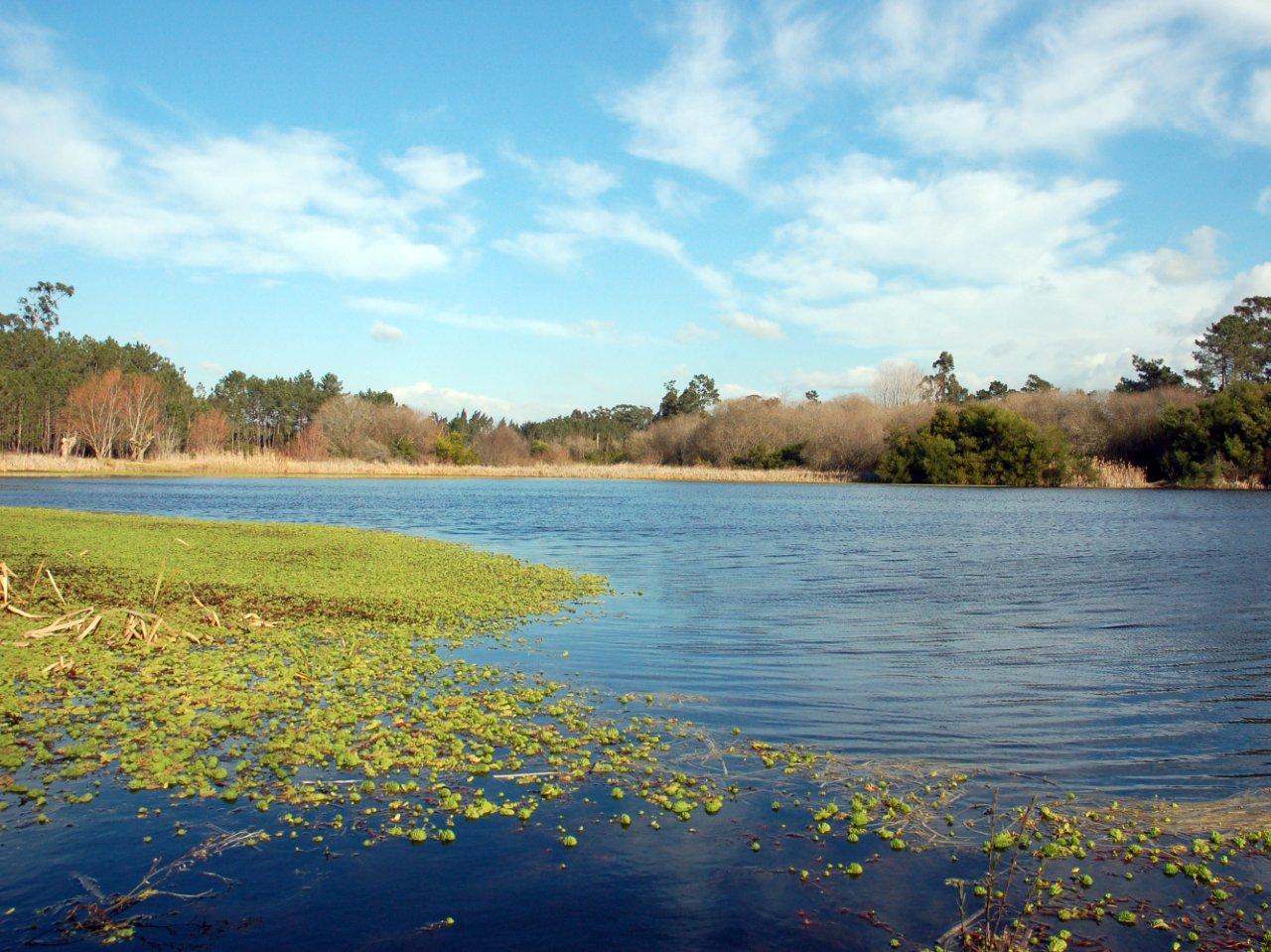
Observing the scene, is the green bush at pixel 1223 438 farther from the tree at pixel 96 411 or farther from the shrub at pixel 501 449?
the tree at pixel 96 411

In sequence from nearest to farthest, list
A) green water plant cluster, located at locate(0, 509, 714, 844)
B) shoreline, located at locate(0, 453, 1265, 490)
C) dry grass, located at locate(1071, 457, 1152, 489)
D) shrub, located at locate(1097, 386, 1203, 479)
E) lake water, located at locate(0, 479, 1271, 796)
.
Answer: green water plant cluster, located at locate(0, 509, 714, 844), lake water, located at locate(0, 479, 1271, 796), shoreline, located at locate(0, 453, 1265, 490), dry grass, located at locate(1071, 457, 1152, 489), shrub, located at locate(1097, 386, 1203, 479)

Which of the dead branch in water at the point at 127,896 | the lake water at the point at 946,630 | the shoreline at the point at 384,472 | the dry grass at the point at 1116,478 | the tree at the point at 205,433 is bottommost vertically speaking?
the dead branch in water at the point at 127,896

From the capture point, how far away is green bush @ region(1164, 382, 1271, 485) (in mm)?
71375

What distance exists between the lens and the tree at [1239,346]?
311 feet

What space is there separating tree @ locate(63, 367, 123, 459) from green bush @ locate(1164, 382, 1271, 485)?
97.0 meters

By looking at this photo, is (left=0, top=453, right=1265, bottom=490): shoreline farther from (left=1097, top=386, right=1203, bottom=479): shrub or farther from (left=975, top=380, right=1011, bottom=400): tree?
(left=975, top=380, right=1011, bottom=400): tree

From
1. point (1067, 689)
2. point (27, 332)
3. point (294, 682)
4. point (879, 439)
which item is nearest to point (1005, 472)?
point (879, 439)

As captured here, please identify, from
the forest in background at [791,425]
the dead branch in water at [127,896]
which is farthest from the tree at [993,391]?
the dead branch in water at [127,896]

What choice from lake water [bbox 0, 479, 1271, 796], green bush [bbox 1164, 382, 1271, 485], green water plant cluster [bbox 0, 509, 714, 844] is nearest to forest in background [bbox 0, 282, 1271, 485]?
green bush [bbox 1164, 382, 1271, 485]

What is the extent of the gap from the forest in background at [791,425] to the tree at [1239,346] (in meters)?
0.14

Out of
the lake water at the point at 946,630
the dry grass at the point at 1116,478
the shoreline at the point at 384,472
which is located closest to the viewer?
the lake water at the point at 946,630

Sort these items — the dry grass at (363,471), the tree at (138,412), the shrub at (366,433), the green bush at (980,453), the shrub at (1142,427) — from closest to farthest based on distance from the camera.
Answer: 1. the dry grass at (363,471)
2. the shrub at (1142,427)
3. the green bush at (980,453)
4. the tree at (138,412)
5. the shrub at (366,433)

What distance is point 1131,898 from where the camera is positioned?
6504mm

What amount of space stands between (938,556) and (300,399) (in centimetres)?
11500
